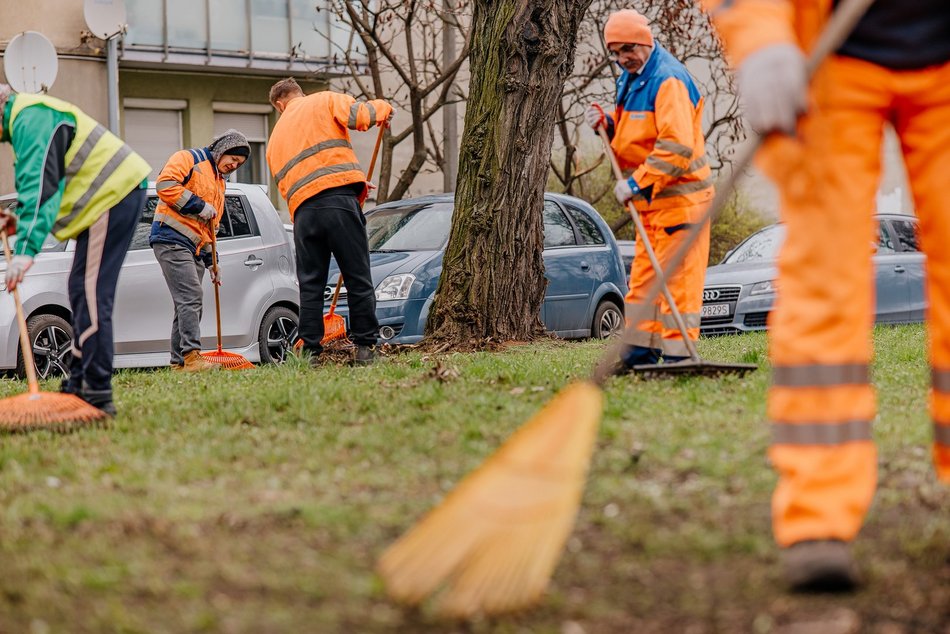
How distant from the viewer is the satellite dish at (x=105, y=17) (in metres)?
19.8

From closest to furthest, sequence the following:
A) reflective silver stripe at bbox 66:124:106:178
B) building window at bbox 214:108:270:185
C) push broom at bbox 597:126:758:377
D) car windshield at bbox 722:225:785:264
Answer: reflective silver stripe at bbox 66:124:106:178 < push broom at bbox 597:126:758:377 < car windshield at bbox 722:225:785:264 < building window at bbox 214:108:270:185

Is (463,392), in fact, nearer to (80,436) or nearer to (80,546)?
(80,436)

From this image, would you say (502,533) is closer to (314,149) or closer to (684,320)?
(684,320)

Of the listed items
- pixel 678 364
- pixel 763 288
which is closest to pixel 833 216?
pixel 678 364

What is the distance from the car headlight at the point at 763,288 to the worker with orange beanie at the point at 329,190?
6041mm

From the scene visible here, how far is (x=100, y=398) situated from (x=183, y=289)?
3.90 meters

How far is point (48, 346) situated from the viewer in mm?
10180

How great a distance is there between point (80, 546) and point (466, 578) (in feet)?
3.80

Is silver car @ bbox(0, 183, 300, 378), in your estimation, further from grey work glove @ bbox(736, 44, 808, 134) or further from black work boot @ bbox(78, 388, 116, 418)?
grey work glove @ bbox(736, 44, 808, 134)

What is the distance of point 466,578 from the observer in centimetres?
289

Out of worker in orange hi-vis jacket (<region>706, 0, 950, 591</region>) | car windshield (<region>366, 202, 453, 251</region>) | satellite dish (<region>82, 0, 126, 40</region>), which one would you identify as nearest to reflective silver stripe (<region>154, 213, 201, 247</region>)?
car windshield (<region>366, 202, 453, 251</region>)

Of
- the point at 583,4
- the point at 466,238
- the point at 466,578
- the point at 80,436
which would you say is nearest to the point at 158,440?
the point at 80,436

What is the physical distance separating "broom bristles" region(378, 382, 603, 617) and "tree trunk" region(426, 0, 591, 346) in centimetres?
719

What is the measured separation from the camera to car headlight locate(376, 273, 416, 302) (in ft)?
37.3
